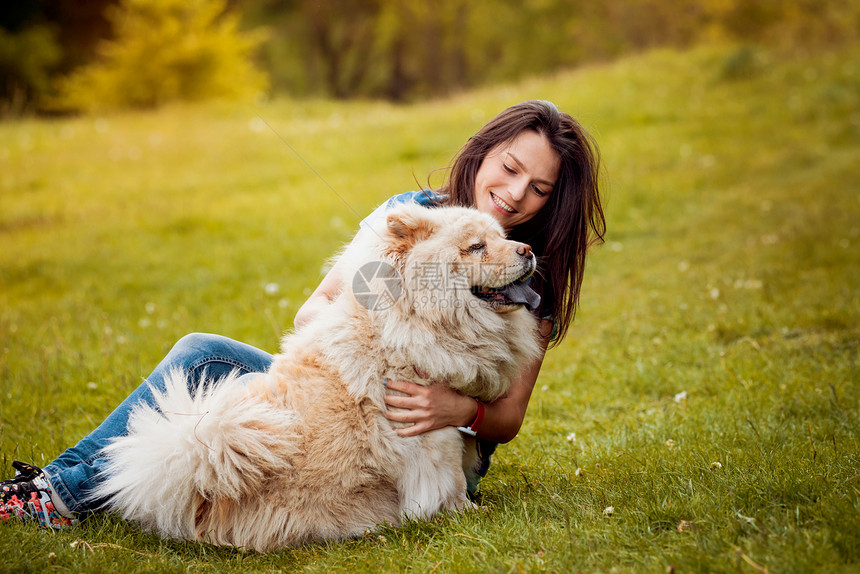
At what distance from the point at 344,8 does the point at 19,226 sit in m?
27.8

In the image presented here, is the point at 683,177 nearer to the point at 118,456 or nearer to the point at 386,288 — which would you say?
the point at 386,288

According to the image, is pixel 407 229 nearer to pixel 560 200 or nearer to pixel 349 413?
pixel 349 413

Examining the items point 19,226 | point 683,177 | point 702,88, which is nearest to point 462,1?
point 702,88

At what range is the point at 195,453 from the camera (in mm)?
2668

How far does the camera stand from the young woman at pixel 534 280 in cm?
298

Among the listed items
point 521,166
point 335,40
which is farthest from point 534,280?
point 335,40

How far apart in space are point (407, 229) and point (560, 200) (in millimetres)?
1144

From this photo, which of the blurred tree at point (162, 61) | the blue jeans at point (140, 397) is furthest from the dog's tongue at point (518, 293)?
the blurred tree at point (162, 61)

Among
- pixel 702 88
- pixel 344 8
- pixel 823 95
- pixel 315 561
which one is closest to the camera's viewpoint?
pixel 315 561

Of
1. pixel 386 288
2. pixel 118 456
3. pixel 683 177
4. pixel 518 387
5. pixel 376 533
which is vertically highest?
pixel 386 288

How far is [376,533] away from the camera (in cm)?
291

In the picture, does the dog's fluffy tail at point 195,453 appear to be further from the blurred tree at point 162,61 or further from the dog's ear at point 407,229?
the blurred tree at point 162,61

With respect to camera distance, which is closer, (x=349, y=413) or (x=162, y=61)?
(x=349, y=413)

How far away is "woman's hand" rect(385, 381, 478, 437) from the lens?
2.90 meters
